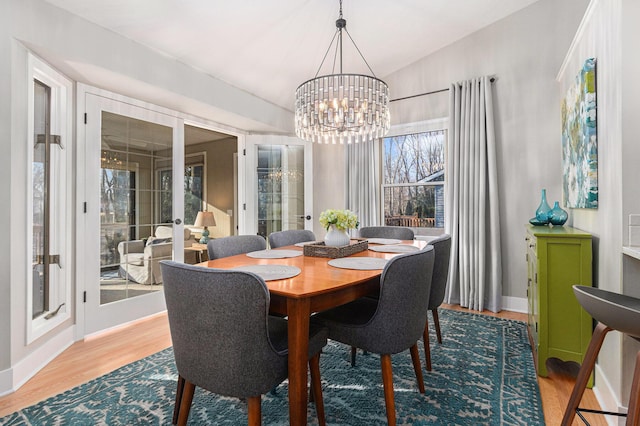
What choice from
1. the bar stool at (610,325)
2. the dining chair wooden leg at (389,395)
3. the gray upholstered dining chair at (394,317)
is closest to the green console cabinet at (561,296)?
the bar stool at (610,325)

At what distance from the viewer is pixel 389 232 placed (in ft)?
10.6

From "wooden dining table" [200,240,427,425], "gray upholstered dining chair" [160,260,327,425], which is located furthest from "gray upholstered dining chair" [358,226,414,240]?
"gray upholstered dining chair" [160,260,327,425]

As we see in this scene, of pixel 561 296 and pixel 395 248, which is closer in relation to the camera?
pixel 561 296

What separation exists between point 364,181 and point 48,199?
325 cm

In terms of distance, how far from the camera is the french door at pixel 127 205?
Result: 9.17 feet

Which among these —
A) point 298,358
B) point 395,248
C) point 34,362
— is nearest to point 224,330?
point 298,358

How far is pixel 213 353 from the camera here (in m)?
1.21

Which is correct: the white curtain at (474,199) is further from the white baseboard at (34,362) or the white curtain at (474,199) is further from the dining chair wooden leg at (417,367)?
the white baseboard at (34,362)

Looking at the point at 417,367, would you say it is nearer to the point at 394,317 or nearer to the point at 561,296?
the point at 394,317

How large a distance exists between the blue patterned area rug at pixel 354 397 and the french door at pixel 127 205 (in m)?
0.96

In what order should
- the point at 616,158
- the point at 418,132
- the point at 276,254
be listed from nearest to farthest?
the point at 616,158, the point at 276,254, the point at 418,132

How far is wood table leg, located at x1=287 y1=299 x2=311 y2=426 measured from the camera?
1.28 metres

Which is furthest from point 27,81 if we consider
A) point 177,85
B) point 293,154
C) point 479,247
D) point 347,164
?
point 479,247

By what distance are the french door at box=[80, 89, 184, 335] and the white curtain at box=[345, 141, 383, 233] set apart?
212 centimetres
